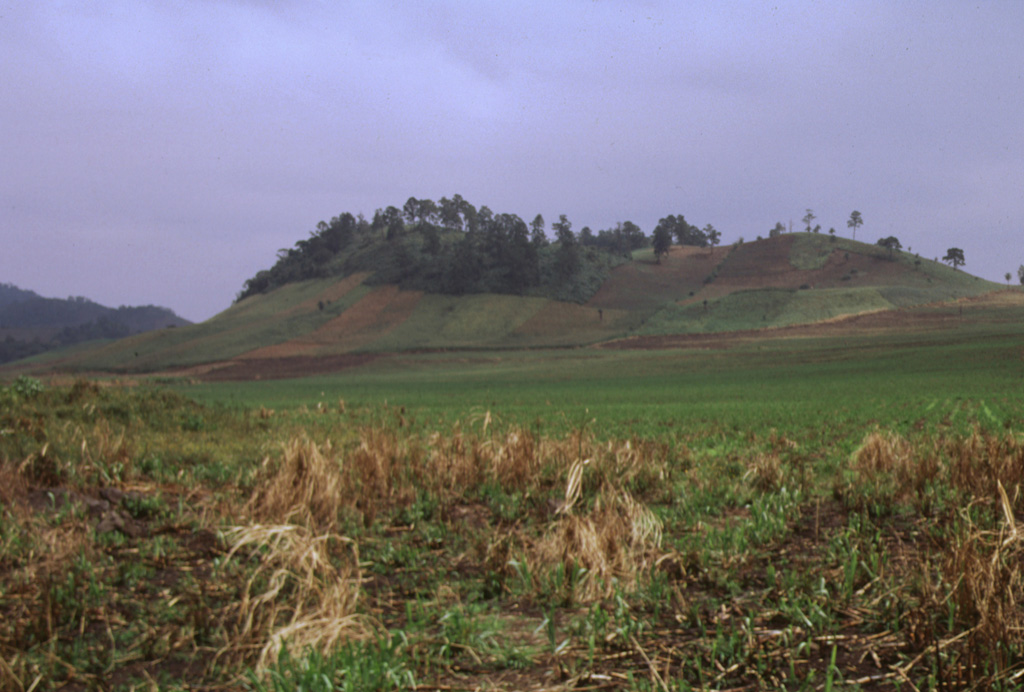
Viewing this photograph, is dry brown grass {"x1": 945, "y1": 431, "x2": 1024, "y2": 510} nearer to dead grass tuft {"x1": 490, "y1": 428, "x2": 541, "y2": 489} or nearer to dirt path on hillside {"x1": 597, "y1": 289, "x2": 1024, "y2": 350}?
dead grass tuft {"x1": 490, "y1": 428, "x2": 541, "y2": 489}

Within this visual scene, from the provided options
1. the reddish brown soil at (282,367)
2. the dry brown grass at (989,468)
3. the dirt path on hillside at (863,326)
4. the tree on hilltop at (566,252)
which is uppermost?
the tree on hilltop at (566,252)

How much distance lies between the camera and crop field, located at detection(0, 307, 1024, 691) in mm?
3684

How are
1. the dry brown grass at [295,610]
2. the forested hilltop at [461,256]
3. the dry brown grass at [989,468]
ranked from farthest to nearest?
the forested hilltop at [461,256] < the dry brown grass at [989,468] < the dry brown grass at [295,610]

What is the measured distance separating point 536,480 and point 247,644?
532 centimetres

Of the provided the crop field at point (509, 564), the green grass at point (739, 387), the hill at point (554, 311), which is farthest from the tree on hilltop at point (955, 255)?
the crop field at point (509, 564)

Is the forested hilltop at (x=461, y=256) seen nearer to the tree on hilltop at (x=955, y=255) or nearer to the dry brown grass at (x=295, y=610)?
the tree on hilltop at (x=955, y=255)

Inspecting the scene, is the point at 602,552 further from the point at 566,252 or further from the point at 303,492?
the point at 566,252

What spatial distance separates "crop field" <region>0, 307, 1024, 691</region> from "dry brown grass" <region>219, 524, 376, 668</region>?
0.03 metres

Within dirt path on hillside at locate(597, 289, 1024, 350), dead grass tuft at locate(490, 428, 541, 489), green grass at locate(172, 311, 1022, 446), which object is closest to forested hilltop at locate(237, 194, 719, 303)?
dirt path on hillside at locate(597, 289, 1024, 350)

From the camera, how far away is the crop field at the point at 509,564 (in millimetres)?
3684

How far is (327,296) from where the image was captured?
4734 inches

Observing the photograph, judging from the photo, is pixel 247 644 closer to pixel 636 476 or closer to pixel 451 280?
pixel 636 476

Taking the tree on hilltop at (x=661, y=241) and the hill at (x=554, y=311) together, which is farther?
the tree on hilltop at (x=661, y=241)

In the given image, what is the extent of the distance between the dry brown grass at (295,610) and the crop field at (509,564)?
0.03 m
